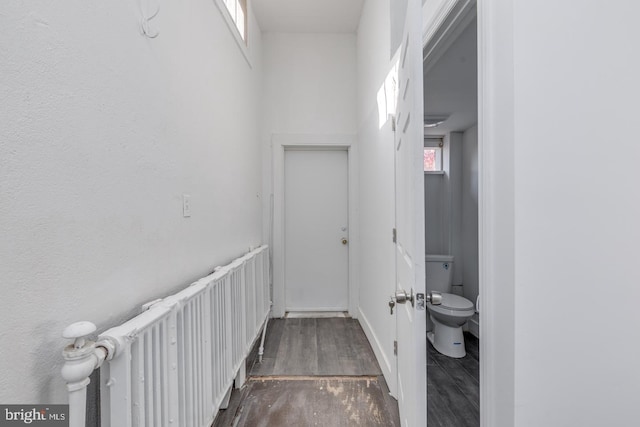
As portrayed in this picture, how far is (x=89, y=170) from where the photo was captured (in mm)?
714

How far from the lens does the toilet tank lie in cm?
286

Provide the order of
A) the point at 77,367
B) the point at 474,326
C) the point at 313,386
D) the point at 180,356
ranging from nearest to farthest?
1. the point at 77,367
2. the point at 180,356
3. the point at 313,386
4. the point at 474,326

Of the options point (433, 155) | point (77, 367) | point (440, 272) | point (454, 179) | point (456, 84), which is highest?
point (456, 84)

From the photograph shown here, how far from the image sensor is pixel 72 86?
67cm

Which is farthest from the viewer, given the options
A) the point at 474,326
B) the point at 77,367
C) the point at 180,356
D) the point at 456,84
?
the point at 474,326

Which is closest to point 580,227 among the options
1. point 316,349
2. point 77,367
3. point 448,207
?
point 77,367

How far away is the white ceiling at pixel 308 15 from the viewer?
253 centimetres

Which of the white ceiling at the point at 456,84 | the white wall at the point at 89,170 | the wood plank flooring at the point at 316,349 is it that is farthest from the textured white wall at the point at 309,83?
the wood plank flooring at the point at 316,349

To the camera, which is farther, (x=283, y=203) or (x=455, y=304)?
(x=283, y=203)

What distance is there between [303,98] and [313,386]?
8.78 feet

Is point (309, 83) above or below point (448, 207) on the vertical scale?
above

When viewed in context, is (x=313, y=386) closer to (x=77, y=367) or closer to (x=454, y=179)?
(x=77, y=367)

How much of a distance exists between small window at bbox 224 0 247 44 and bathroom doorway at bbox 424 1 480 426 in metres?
1.45

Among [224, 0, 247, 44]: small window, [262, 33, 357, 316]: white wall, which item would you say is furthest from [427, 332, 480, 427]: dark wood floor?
[224, 0, 247, 44]: small window
